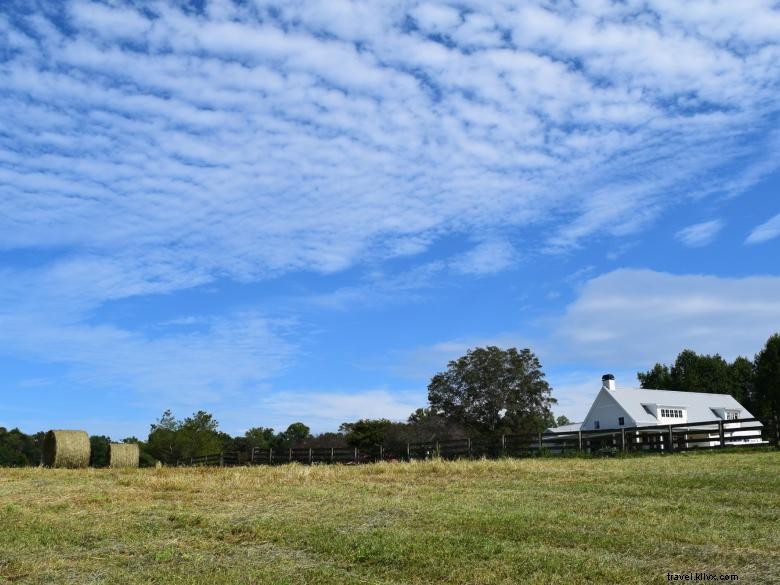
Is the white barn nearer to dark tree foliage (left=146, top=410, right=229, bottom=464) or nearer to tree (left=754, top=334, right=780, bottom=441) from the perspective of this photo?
tree (left=754, top=334, right=780, bottom=441)

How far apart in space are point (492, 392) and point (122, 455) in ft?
152

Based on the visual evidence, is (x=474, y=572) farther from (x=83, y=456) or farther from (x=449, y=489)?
(x=83, y=456)

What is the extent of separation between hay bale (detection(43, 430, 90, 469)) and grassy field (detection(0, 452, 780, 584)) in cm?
Result: 1052

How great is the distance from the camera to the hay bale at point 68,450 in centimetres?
2859

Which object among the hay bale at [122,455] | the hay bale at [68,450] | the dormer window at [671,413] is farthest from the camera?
the dormer window at [671,413]

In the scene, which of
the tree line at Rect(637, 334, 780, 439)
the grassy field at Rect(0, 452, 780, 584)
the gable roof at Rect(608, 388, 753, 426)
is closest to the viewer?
the grassy field at Rect(0, 452, 780, 584)

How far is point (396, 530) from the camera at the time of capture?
36.5ft

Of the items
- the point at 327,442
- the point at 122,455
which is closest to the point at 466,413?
the point at 327,442

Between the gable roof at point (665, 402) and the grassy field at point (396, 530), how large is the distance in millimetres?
45639

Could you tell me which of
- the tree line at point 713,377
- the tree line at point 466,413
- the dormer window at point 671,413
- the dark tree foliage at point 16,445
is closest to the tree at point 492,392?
the tree line at point 466,413

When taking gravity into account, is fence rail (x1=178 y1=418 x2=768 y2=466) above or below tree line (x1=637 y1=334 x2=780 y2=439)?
below

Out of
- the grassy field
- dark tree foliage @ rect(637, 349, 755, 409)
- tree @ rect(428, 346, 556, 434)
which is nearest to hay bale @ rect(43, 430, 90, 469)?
the grassy field

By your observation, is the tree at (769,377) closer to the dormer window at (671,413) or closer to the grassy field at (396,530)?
the dormer window at (671,413)

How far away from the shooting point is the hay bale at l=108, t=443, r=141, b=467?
31297 millimetres
